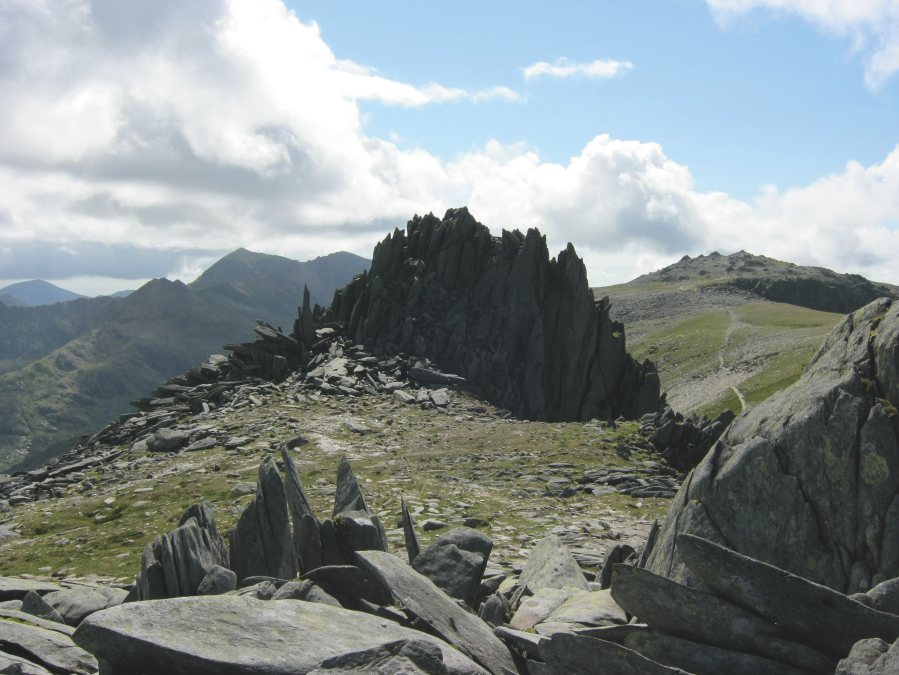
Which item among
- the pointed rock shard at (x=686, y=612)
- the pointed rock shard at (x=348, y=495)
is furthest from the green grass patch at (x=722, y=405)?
the pointed rock shard at (x=686, y=612)

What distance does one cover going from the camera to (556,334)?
68.8 meters

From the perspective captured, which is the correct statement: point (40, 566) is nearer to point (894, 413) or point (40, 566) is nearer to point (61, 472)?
point (61, 472)

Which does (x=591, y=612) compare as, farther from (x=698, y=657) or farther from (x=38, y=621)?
(x=38, y=621)

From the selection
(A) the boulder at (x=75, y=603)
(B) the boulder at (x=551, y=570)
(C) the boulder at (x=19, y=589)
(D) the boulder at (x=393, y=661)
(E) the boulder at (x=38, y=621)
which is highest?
(D) the boulder at (x=393, y=661)

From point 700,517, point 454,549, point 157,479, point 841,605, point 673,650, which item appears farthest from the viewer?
point 157,479

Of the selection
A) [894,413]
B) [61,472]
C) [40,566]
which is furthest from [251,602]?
[61,472]

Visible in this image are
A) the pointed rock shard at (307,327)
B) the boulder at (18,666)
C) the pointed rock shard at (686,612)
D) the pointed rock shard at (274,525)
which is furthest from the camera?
the pointed rock shard at (307,327)

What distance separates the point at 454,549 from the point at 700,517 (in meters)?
6.20

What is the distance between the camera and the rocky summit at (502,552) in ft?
29.9

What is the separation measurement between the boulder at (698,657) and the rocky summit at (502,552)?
1.3 inches

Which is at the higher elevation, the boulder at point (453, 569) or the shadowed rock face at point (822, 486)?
the shadowed rock face at point (822, 486)

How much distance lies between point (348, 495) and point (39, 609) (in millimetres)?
8363

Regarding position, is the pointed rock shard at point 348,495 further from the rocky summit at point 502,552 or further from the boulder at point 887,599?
the boulder at point 887,599

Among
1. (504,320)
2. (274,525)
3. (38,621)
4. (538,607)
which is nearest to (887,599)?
(538,607)
